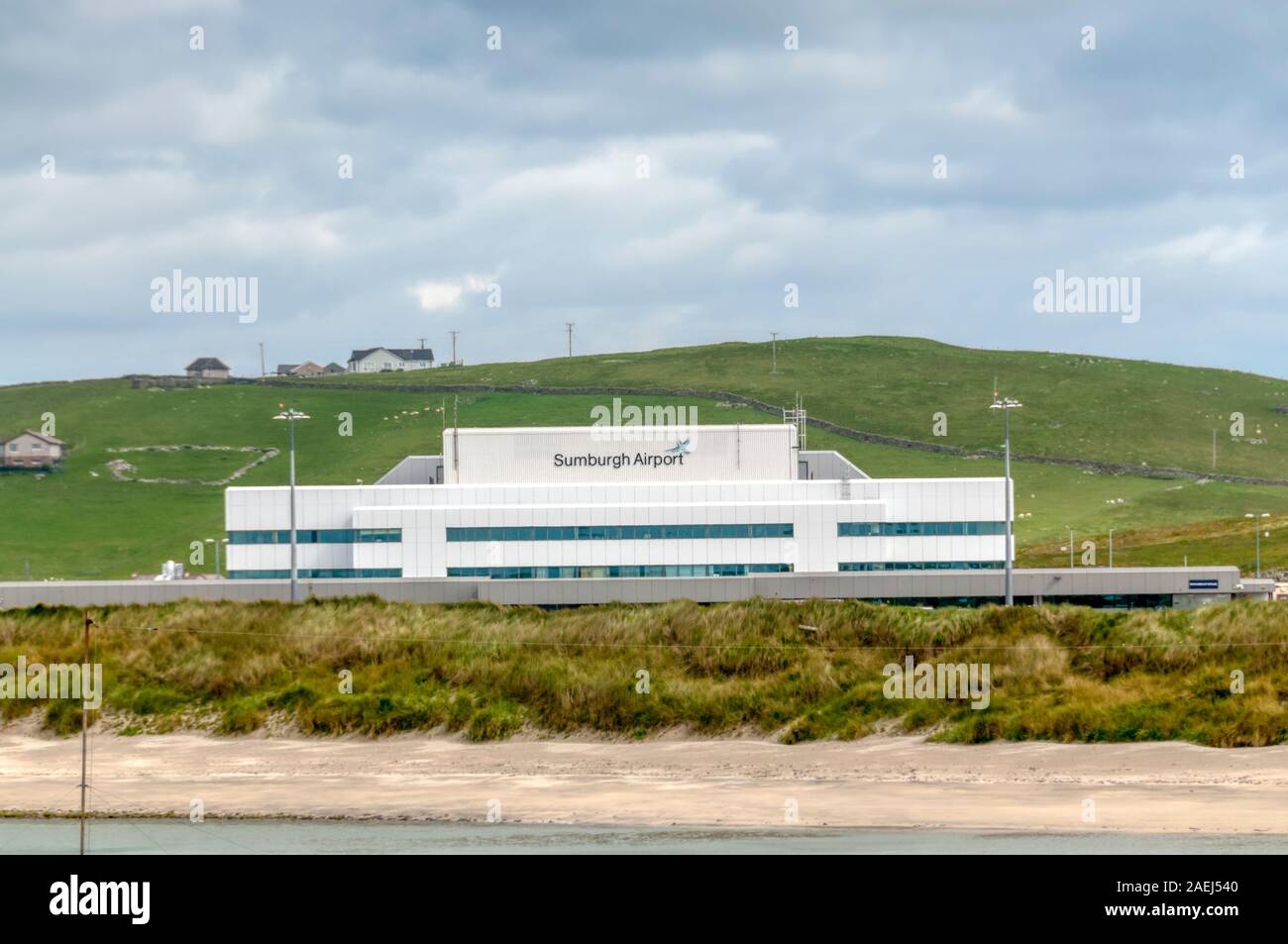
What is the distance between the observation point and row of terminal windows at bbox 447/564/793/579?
104 m

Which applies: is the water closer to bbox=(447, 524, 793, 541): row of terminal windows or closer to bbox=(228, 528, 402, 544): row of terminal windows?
bbox=(228, 528, 402, 544): row of terminal windows

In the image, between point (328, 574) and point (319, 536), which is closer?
point (328, 574)

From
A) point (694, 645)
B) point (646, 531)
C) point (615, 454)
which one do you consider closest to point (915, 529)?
point (646, 531)

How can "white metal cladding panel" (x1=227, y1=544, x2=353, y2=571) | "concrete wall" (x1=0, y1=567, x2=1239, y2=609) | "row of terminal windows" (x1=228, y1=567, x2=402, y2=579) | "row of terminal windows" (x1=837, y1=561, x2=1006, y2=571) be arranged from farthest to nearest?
"row of terminal windows" (x1=837, y1=561, x2=1006, y2=571), "white metal cladding panel" (x1=227, y1=544, x2=353, y2=571), "row of terminal windows" (x1=228, y1=567, x2=402, y2=579), "concrete wall" (x1=0, y1=567, x2=1239, y2=609)

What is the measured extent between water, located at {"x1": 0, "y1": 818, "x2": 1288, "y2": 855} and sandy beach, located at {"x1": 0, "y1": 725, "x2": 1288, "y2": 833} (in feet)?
3.04

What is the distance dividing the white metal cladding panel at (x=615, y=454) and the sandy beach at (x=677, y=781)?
57891 mm

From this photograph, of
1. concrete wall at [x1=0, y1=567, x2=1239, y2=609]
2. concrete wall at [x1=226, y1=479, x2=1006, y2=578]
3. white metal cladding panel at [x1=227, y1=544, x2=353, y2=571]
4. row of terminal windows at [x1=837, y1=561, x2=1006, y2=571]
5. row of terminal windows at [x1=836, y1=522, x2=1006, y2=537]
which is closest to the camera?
concrete wall at [x1=0, y1=567, x2=1239, y2=609]

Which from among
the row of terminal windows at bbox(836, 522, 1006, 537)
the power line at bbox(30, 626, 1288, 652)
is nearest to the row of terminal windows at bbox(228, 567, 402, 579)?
the row of terminal windows at bbox(836, 522, 1006, 537)

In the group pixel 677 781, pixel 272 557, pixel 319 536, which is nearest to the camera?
pixel 677 781

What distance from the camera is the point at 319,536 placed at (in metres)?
108

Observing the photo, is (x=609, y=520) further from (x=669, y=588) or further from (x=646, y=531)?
(x=669, y=588)

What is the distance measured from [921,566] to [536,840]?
235 ft

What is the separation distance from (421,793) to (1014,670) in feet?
68.0
